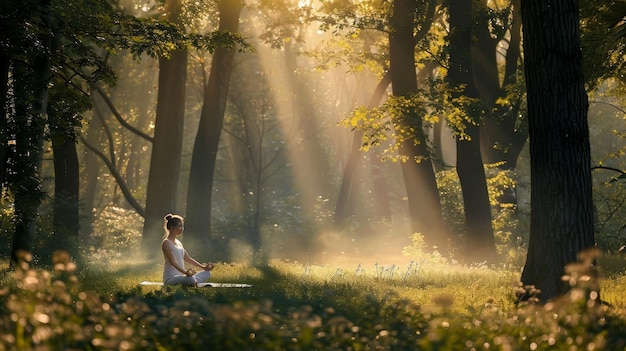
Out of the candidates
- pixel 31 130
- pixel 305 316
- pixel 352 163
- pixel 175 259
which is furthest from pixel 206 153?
pixel 305 316

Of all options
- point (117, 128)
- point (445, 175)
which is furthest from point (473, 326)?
point (117, 128)

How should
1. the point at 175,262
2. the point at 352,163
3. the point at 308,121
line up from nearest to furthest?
the point at 175,262 → the point at 352,163 → the point at 308,121

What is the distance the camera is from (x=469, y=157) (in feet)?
76.9

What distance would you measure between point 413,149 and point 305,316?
16.9m

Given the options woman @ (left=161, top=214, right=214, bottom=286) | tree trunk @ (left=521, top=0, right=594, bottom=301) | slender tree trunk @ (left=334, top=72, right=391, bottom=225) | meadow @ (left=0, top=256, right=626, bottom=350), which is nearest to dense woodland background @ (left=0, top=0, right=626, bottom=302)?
tree trunk @ (left=521, top=0, right=594, bottom=301)

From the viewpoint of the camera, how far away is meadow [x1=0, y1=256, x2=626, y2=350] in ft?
20.9

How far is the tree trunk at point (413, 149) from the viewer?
22.9 metres

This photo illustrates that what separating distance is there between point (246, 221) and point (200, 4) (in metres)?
15.8

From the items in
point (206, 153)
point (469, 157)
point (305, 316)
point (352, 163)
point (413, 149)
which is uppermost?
point (352, 163)

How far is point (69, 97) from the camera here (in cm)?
1773

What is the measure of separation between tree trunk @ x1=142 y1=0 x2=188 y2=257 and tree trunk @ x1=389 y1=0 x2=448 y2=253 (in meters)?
6.98

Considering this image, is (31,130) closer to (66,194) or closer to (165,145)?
(165,145)

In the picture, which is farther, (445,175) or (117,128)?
(117,128)

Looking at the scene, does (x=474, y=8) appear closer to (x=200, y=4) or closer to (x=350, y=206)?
(x=200, y=4)
